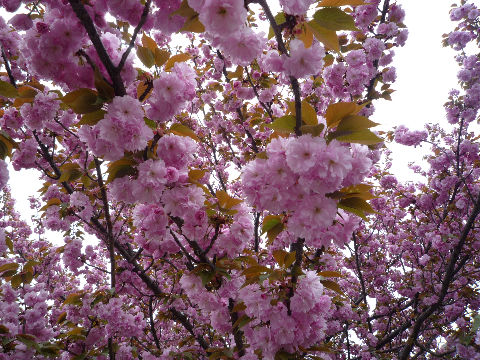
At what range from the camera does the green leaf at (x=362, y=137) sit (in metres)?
1.37

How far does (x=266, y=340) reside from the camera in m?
1.87

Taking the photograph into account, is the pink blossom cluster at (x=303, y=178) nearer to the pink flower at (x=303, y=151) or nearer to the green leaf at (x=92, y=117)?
the pink flower at (x=303, y=151)

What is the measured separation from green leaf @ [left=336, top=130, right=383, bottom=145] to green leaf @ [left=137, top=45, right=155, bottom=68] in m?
1.14

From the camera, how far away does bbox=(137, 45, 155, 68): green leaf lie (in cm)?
167

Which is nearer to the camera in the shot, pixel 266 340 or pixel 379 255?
pixel 266 340

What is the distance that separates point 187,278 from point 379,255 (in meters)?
6.76

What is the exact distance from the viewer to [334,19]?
50.4 inches

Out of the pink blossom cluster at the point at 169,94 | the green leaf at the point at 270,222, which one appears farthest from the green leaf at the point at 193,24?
the green leaf at the point at 270,222

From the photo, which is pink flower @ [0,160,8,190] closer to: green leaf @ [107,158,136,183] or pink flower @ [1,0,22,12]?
green leaf @ [107,158,136,183]

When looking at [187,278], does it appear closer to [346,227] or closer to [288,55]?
[346,227]

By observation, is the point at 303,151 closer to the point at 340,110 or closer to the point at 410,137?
the point at 340,110

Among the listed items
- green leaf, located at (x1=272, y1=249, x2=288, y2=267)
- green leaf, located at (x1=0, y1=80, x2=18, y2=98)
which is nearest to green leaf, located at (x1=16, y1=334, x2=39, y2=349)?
green leaf, located at (x1=0, y1=80, x2=18, y2=98)

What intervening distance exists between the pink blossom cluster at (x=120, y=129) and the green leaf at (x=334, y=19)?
3.03 ft

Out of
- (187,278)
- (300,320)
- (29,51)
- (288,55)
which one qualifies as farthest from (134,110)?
(300,320)
